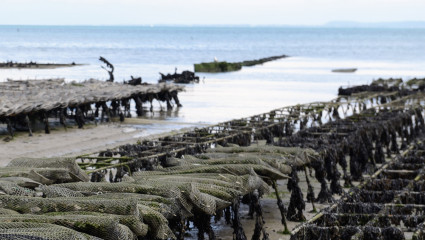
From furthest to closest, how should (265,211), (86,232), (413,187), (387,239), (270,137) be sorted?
(270,137), (265,211), (413,187), (387,239), (86,232)

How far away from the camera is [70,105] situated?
29562 millimetres

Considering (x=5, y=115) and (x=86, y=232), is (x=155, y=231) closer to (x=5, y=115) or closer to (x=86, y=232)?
(x=86, y=232)

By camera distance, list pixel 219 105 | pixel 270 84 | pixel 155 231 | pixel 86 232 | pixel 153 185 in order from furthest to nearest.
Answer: pixel 270 84, pixel 219 105, pixel 153 185, pixel 155 231, pixel 86 232

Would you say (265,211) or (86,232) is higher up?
(86,232)

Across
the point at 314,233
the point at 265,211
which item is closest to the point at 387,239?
the point at 314,233

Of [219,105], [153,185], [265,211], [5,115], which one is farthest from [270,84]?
[153,185]

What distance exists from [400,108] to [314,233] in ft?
59.5

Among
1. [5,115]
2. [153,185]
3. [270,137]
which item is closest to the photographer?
[153,185]

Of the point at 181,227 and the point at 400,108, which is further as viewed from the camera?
the point at 400,108

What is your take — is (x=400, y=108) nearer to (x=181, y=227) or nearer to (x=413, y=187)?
(x=413, y=187)

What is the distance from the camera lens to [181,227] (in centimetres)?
1086

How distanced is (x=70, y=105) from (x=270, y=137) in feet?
37.7

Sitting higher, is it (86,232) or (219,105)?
(86,232)

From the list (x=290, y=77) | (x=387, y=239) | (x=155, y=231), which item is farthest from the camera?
(x=290, y=77)
